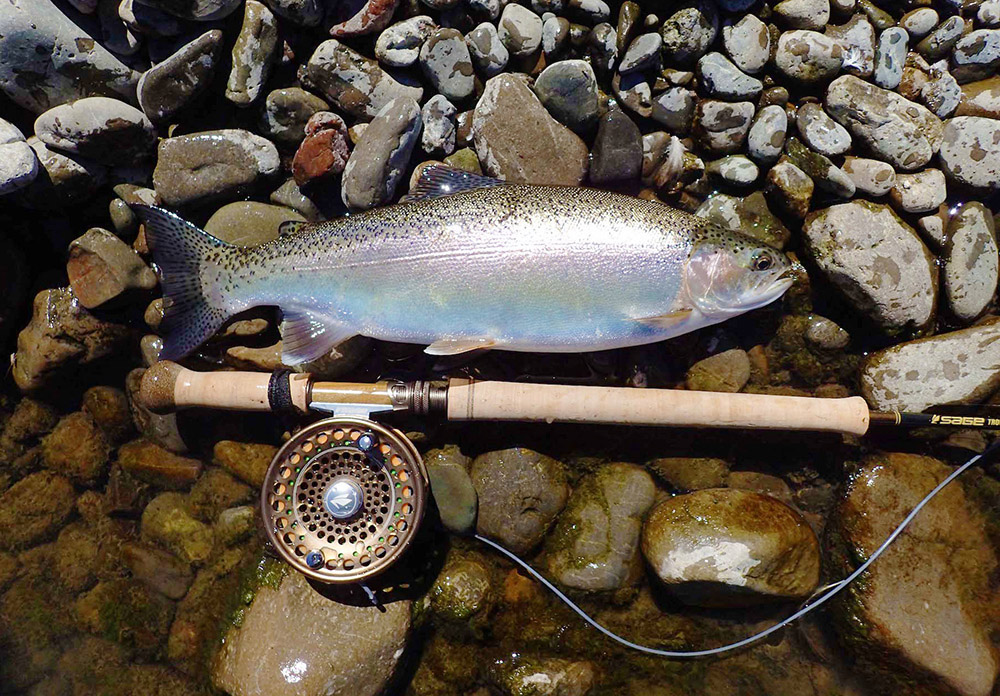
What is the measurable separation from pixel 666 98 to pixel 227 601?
153 inches

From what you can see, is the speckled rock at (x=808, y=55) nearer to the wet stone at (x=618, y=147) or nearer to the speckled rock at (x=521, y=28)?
the wet stone at (x=618, y=147)

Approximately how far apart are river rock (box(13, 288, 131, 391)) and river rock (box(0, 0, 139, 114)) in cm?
108

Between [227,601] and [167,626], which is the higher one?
[227,601]

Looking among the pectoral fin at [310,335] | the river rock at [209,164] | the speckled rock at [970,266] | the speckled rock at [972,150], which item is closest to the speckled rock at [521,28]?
the river rock at [209,164]

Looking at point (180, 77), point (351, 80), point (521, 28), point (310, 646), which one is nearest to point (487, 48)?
point (521, 28)

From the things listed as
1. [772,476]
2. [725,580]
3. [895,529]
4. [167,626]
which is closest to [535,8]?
[772,476]

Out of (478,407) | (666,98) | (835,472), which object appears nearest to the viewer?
(478,407)

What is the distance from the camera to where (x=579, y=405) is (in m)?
2.95

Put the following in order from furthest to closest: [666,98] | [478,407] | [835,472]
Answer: [835,472], [666,98], [478,407]

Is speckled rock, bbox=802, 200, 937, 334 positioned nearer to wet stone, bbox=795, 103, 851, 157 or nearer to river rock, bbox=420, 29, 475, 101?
wet stone, bbox=795, 103, 851, 157

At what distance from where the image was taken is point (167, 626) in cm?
345

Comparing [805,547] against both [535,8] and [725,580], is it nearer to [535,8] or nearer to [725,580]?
[725,580]

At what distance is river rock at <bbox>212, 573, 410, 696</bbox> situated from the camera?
9.73 feet

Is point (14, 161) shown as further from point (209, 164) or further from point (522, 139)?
point (522, 139)
